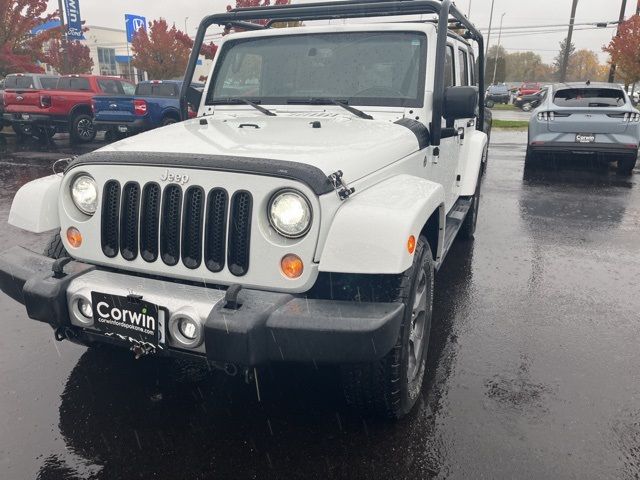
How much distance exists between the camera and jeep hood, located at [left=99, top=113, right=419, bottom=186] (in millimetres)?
2533

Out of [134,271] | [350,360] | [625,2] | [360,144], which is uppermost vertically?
[625,2]

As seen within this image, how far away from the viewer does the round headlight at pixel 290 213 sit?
2.31 metres

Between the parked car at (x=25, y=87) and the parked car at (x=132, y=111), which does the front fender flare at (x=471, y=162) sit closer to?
the parked car at (x=132, y=111)

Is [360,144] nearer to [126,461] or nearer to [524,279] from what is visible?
[126,461]

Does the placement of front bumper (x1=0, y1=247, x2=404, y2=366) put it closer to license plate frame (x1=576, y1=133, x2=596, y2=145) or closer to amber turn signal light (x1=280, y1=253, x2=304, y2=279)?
amber turn signal light (x1=280, y1=253, x2=304, y2=279)

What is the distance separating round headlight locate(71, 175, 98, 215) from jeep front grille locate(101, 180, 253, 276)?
12cm

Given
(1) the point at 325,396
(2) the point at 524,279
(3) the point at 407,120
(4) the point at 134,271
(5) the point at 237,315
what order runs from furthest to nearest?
1. (2) the point at 524,279
2. (3) the point at 407,120
3. (1) the point at 325,396
4. (4) the point at 134,271
5. (5) the point at 237,315

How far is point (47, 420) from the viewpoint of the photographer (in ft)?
9.07

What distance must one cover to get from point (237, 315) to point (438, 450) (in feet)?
3.86

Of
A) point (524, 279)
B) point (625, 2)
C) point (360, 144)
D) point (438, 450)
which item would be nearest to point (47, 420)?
point (438, 450)

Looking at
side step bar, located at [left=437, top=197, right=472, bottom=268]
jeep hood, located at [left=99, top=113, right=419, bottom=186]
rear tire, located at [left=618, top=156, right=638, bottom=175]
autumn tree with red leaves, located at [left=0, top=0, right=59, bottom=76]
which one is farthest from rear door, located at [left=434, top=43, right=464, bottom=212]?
autumn tree with red leaves, located at [left=0, top=0, right=59, bottom=76]

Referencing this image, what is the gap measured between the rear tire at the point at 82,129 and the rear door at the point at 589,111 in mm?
11214

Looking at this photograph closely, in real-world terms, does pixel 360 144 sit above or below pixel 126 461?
above

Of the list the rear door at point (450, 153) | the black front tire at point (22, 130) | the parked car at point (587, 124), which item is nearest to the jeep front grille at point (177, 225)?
the rear door at point (450, 153)
